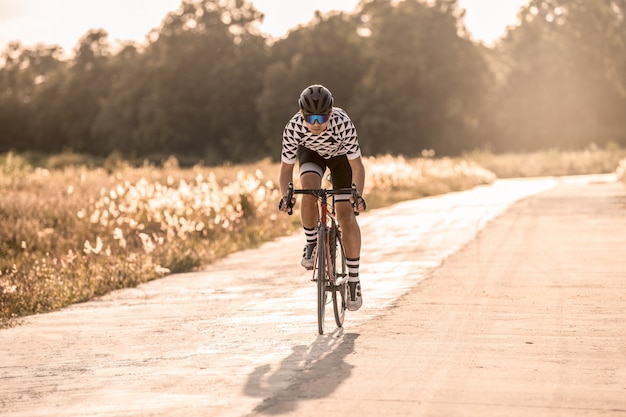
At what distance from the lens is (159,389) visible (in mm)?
→ 7578

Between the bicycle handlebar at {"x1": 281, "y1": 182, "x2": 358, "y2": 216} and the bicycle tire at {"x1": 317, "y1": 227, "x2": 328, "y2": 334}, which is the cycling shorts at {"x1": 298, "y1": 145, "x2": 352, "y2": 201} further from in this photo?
the bicycle tire at {"x1": 317, "y1": 227, "x2": 328, "y2": 334}

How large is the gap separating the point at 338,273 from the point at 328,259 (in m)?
0.43

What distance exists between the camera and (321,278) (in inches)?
380

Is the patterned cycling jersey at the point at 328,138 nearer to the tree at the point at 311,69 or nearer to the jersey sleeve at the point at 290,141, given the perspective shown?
the jersey sleeve at the point at 290,141

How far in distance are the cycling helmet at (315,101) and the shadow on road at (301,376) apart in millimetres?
1883

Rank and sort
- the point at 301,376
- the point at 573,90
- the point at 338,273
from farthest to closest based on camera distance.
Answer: the point at 573,90 < the point at 338,273 < the point at 301,376

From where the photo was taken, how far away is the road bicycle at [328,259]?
A: 9648 millimetres

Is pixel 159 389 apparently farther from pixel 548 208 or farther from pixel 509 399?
pixel 548 208

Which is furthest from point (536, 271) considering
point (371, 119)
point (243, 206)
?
point (371, 119)

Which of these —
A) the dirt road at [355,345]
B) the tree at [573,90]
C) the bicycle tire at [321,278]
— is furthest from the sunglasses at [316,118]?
the tree at [573,90]

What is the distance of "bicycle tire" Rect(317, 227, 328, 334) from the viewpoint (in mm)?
9617

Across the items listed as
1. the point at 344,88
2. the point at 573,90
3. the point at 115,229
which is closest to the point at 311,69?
the point at 344,88

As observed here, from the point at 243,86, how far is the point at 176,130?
6.94 metres

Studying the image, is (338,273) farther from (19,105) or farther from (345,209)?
(19,105)
